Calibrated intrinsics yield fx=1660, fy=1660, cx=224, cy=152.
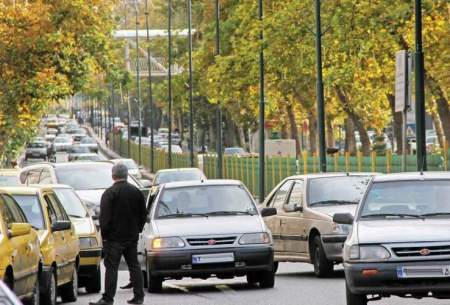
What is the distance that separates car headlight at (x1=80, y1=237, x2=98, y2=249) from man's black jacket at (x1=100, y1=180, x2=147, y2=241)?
10.5ft

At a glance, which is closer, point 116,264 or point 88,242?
point 116,264

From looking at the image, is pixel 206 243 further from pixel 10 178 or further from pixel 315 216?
pixel 10 178

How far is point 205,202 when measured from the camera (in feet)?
72.4

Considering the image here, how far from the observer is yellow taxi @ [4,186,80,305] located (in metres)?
17.9

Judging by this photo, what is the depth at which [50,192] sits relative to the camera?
1992cm

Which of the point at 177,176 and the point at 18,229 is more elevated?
the point at 18,229

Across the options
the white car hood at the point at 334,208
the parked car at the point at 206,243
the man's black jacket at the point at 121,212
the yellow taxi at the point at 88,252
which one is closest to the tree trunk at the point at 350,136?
the white car hood at the point at 334,208

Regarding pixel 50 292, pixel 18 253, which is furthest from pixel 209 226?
pixel 18 253

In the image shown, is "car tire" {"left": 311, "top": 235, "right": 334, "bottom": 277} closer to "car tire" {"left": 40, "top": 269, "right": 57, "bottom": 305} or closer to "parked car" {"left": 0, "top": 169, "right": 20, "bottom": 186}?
"car tire" {"left": 40, "top": 269, "right": 57, "bottom": 305}

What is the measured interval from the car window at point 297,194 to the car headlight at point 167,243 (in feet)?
10.7

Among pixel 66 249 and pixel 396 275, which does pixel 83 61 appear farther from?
pixel 396 275

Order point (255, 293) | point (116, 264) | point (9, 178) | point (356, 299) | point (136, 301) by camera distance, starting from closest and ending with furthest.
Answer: point (356, 299), point (116, 264), point (136, 301), point (255, 293), point (9, 178)

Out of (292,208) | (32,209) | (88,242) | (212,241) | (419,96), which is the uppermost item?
(419,96)

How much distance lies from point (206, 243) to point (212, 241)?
3.2 inches
